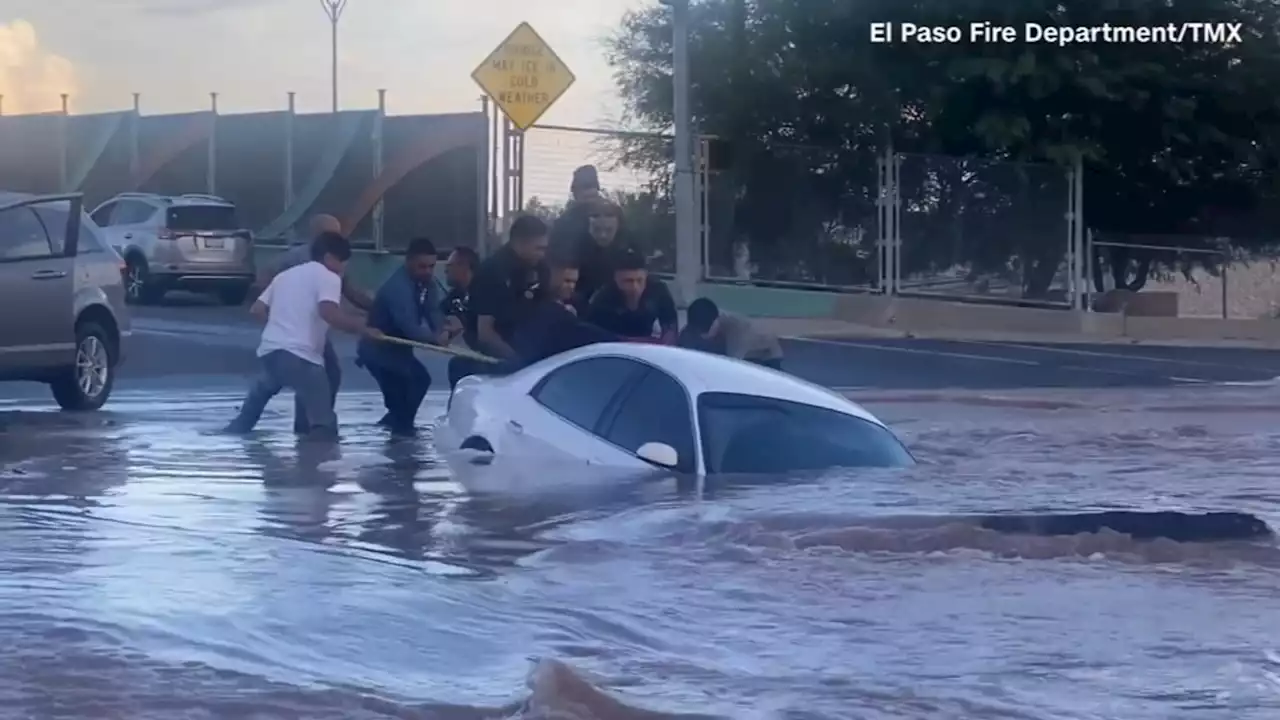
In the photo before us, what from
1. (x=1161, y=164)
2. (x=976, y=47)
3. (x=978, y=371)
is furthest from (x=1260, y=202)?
(x=978, y=371)

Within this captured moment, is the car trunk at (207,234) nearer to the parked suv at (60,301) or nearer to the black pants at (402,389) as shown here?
the parked suv at (60,301)

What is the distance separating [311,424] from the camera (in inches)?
A: 526

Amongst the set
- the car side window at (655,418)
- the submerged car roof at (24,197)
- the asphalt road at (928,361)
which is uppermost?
the submerged car roof at (24,197)

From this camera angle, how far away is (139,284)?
31.4 meters

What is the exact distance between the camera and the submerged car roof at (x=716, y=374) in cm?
1025

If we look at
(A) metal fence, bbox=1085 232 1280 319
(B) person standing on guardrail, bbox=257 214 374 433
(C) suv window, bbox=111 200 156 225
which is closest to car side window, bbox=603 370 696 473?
(B) person standing on guardrail, bbox=257 214 374 433

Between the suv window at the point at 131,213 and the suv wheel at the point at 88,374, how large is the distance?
16.1 metres

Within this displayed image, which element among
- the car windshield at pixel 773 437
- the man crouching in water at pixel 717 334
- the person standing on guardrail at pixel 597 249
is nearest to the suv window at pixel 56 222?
the person standing on guardrail at pixel 597 249

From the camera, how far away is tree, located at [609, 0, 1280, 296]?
29.2m

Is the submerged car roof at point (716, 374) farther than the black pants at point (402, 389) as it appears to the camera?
No

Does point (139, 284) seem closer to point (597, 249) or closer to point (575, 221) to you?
point (575, 221)

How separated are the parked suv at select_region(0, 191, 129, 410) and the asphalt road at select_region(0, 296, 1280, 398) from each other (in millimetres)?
1851

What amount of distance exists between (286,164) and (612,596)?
2779 centimetres

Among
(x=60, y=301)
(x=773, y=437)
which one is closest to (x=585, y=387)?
(x=773, y=437)
